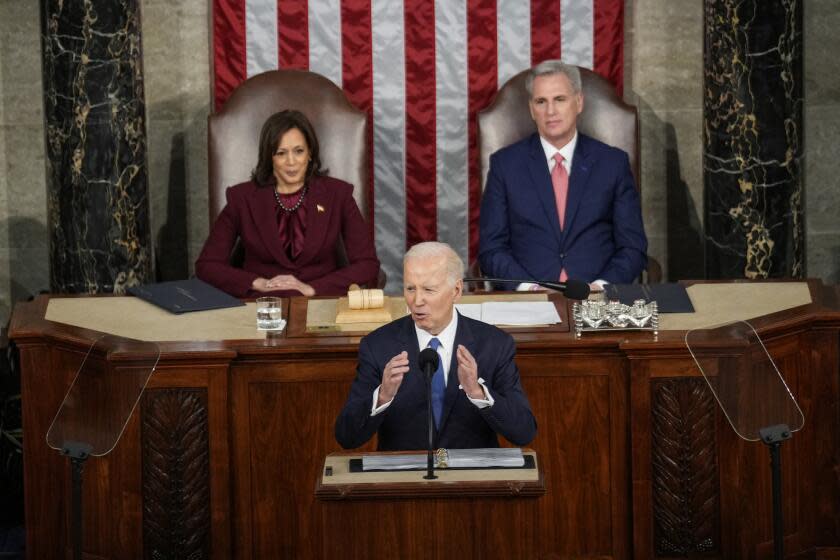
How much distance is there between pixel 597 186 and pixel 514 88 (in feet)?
2.41

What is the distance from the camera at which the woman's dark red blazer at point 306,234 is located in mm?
5973

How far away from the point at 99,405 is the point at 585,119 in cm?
336

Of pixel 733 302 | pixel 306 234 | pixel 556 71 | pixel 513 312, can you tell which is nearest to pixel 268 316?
pixel 513 312

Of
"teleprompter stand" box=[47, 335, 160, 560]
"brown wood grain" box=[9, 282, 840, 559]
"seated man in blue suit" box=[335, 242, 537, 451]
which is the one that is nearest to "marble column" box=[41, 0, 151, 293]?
"brown wood grain" box=[9, 282, 840, 559]

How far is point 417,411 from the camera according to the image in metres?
3.77

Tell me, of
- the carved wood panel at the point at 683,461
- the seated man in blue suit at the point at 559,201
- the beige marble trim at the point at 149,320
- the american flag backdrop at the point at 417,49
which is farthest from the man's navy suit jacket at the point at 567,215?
the carved wood panel at the point at 683,461

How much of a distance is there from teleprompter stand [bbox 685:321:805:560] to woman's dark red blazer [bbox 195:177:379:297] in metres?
2.49

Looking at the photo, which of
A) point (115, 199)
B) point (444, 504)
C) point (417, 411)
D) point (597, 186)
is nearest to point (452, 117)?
point (597, 186)

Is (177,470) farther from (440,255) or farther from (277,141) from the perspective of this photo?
(277,141)

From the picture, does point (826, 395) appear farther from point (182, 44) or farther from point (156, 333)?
point (182, 44)

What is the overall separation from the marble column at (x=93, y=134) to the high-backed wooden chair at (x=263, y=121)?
41cm

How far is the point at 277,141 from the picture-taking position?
5.94 m

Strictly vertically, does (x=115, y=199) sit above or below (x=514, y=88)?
below

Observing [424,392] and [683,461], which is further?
[683,461]
